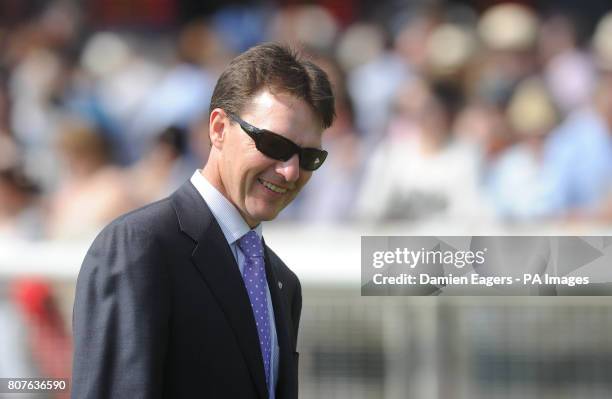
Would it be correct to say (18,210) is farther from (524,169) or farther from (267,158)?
(267,158)

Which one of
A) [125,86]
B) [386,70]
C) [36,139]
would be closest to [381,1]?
[386,70]

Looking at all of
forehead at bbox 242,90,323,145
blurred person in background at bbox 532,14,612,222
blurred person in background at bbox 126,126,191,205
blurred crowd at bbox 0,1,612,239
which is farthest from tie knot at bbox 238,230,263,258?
blurred person in background at bbox 126,126,191,205

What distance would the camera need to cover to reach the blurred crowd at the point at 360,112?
716 cm

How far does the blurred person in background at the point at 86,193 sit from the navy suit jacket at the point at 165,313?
12.6 ft

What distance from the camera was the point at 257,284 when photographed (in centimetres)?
278

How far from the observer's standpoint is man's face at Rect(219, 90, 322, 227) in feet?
8.56

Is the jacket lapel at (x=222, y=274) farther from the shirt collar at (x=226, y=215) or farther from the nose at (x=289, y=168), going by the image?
the nose at (x=289, y=168)

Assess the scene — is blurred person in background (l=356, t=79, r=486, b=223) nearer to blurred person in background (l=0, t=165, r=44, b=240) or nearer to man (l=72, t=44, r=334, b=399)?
blurred person in background (l=0, t=165, r=44, b=240)

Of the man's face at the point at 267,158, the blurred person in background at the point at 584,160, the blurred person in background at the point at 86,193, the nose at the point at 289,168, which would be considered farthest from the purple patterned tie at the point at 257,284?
the blurred person in background at the point at 584,160

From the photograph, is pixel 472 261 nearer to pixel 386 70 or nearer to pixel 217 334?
pixel 217 334

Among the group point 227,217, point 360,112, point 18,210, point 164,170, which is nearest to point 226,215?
point 227,217

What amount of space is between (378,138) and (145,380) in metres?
5.87

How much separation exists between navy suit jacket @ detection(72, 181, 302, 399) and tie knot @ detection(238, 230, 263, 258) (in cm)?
8

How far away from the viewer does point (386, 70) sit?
8938 mm
